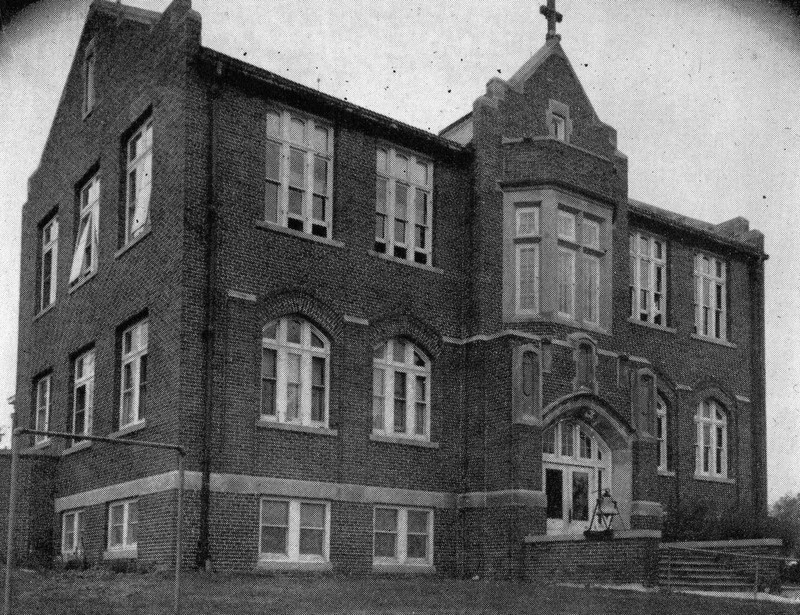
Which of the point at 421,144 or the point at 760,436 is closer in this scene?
the point at 421,144

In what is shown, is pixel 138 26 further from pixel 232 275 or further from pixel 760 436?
pixel 760 436

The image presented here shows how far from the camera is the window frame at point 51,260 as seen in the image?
27.6m

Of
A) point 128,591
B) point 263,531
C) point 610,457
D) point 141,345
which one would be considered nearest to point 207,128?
point 141,345

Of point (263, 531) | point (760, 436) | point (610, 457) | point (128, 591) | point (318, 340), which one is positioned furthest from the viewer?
point (760, 436)

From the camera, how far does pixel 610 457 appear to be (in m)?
26.0

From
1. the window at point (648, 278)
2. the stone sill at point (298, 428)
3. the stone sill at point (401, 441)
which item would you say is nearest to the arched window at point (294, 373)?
the stone sill at point (298, 428)

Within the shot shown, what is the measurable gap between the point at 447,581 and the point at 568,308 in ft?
22.5

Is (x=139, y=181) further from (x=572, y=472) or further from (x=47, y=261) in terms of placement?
(x=572, y=472)

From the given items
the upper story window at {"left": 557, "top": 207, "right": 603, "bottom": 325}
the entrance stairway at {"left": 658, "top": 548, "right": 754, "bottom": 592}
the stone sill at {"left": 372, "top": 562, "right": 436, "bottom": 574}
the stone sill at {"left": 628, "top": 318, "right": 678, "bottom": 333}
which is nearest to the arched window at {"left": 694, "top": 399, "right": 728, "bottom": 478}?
the stone sill at {"left": 628, "top": 318, "right": 678, "bottom": 333}

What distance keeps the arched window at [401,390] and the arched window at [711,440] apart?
361 inches

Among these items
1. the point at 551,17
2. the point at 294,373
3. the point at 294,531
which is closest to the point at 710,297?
the point at 551,17

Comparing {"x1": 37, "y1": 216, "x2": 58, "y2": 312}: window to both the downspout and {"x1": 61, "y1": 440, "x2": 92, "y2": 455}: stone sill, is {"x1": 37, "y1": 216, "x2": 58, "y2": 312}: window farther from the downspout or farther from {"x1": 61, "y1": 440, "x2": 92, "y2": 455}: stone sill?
the downspout

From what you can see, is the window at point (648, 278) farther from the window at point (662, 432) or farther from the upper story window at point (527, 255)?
the upper story window at point (527, 255)

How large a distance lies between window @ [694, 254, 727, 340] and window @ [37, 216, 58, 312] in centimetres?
1625
